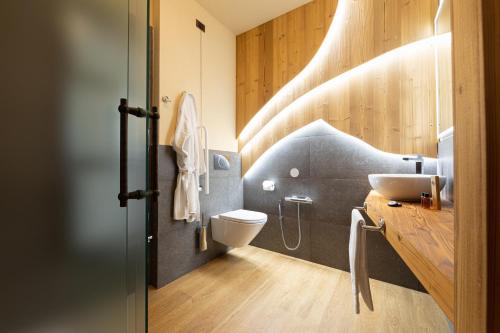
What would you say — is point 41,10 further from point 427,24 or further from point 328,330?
point 427,24

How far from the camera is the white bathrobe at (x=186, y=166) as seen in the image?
1.80 metres

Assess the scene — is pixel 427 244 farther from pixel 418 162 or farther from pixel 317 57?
pixel 317 57

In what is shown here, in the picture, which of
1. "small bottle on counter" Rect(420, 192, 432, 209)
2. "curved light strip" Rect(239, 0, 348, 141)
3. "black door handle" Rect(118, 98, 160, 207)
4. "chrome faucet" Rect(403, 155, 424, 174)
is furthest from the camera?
"curved light strip" Rect(239, 0, 348, 141)

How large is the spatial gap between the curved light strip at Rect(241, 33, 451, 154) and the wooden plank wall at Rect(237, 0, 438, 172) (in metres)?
0.04

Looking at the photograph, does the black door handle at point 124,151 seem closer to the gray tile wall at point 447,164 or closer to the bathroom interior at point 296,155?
the bathroom interior at point 296,155

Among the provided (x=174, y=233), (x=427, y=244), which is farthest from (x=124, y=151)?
(x=174, y=233)

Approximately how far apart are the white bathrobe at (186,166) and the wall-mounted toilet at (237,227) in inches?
12.8

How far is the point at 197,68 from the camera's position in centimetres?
211

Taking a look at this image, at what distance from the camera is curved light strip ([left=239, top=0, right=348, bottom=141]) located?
74.5 inches

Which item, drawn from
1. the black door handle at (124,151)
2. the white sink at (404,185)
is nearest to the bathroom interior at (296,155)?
the white sink at (404,185)

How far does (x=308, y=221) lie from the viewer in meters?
2.14

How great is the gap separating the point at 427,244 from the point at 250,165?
209 cm

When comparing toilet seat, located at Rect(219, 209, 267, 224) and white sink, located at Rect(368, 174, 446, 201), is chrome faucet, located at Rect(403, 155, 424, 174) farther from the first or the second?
toilet seat, located at Rect(219, 209, 267, 224)

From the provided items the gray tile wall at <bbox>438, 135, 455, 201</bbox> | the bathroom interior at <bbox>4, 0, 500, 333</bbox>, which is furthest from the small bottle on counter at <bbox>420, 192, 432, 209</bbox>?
the gray tile wall at <bbox>438, 135, 455, 201</bbox>
